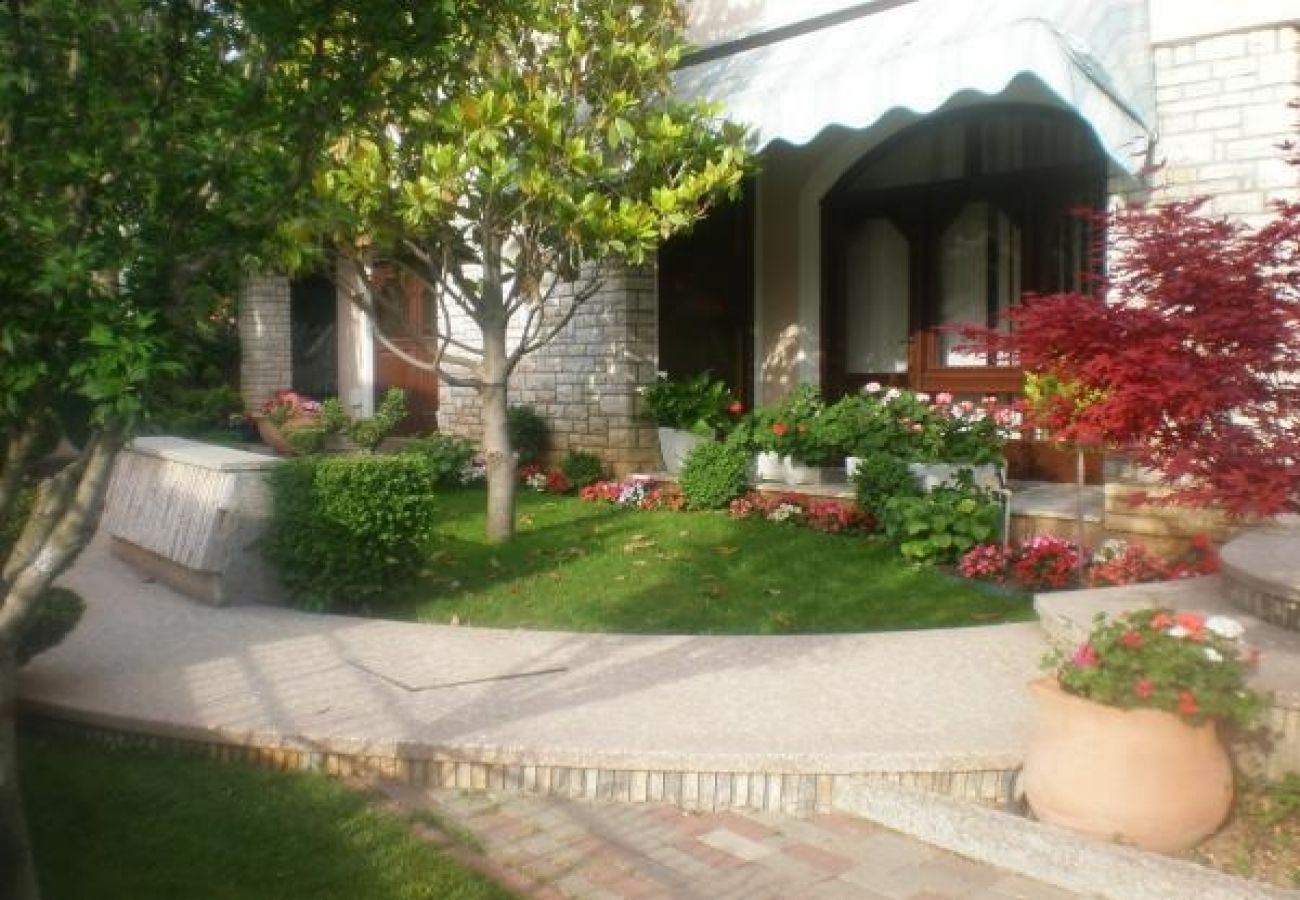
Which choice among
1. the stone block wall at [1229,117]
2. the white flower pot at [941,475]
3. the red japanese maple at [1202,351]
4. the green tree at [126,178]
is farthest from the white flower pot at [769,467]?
the green tree at [126,178]

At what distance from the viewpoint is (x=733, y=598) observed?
747 centimetres

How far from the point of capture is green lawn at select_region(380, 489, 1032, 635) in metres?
6.98

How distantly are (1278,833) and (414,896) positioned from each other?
2691 mm

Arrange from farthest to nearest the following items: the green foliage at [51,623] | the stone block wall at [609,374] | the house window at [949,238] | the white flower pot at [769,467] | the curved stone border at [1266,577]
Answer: the stone block wall at [609,374] → the house window at [949,238] → the white flower pot at [769,467] → the curved stone border at [1266,577] → the green foliage at [51,623]

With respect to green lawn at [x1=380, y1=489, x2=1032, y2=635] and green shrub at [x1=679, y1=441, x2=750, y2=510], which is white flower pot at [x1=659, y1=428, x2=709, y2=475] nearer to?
green shrub at [x1=679, y1=441, x2=750, y2=510]

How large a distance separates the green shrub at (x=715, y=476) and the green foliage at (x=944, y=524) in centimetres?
197

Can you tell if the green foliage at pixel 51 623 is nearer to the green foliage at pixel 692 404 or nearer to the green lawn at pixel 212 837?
the green lawn at pixel 212 837

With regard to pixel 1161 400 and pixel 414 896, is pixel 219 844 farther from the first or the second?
pixel 1161 400

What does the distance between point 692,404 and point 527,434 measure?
1.80m

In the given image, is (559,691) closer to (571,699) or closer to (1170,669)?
(571,699)

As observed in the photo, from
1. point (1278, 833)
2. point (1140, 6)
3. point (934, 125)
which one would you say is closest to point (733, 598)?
point (1278, 833)

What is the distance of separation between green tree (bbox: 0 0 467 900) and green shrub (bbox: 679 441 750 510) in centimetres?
684

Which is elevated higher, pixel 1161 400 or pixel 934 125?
pixel 934 125

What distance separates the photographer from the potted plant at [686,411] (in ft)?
38.0
